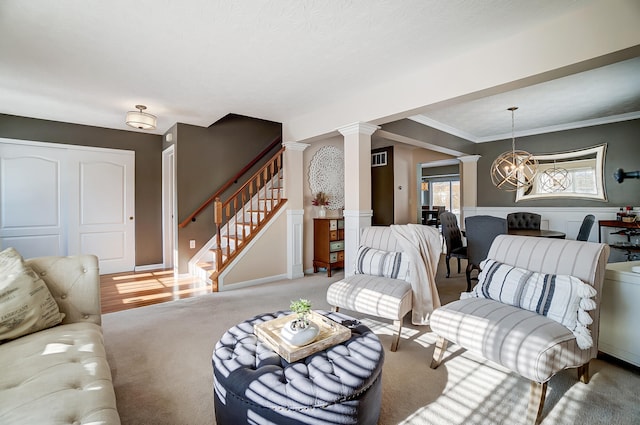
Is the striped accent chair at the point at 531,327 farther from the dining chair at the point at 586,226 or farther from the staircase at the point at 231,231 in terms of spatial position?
the staircase at the point at 231,231

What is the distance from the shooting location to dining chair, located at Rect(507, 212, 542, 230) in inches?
197

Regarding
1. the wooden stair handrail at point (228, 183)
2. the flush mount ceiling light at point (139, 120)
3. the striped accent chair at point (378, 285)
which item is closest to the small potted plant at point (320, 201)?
the wooden stair handrail at point (228, 183)

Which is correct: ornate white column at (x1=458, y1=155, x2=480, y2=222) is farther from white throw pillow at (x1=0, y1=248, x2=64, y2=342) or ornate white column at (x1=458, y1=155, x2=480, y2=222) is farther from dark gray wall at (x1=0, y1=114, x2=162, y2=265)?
white throw pillow at (x1=0, y1=248, x2=64, y2=342)

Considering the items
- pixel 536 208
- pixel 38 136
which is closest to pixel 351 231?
pixel 536 208

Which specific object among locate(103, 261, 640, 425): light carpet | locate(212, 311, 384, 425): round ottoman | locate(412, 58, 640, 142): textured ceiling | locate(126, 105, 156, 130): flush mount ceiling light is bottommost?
locate(103, 261, 640, 425): light carpet

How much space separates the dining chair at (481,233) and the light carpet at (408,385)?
1442mm

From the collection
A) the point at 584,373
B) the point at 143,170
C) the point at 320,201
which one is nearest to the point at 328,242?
the point at 320,201

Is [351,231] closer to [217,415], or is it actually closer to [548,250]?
[548,250]

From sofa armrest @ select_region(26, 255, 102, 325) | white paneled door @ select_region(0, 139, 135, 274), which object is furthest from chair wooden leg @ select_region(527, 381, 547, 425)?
white paneled door @ select_region(0, 139, 135, 274)

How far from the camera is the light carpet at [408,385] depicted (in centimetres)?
164

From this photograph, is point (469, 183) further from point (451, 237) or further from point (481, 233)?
point (481, 233)

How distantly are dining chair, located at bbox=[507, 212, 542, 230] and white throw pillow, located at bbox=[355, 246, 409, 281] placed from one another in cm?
345

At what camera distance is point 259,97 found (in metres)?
3.60

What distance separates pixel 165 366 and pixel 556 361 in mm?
2453
